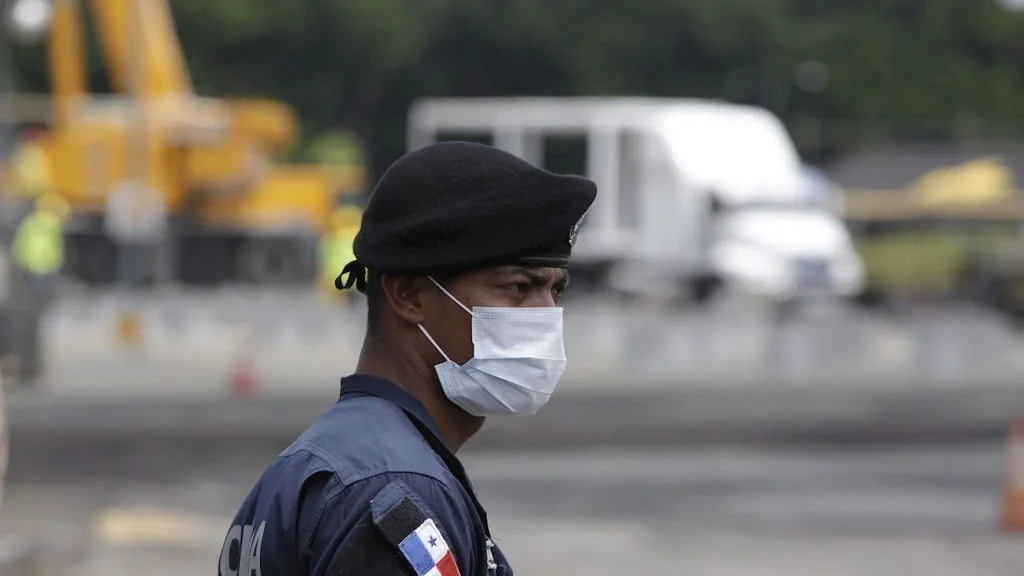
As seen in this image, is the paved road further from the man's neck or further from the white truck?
the white truck

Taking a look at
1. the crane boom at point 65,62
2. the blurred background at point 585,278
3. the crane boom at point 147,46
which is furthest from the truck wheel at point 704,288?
the crane boom at point 65,62

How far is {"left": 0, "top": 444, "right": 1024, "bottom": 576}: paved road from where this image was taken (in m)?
10.3

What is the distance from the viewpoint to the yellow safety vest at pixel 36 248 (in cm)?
2156

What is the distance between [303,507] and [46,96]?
264 ft

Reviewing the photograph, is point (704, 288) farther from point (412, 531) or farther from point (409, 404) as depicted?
point (412, 531)

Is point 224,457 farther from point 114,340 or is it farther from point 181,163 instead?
point 181,163

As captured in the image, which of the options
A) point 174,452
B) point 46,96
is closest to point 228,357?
point 174,452

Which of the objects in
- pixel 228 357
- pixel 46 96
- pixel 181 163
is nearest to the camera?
pixel 228 357

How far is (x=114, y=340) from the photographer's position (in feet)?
88.4

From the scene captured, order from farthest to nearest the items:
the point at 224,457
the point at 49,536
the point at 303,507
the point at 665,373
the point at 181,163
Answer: the point at 181,163 < the point at 665,373 < the point at 224,457 < the point at 49,536 < the point at 303,507

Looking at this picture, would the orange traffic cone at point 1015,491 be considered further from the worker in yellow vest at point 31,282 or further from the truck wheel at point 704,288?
the truck wheel at point 704,288

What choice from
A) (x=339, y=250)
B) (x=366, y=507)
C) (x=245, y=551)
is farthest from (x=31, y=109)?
(x=366, y=507)

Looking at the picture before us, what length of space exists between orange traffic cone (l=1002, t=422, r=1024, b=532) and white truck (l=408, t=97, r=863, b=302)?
20892 mm

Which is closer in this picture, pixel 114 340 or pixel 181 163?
pixel 114 340
